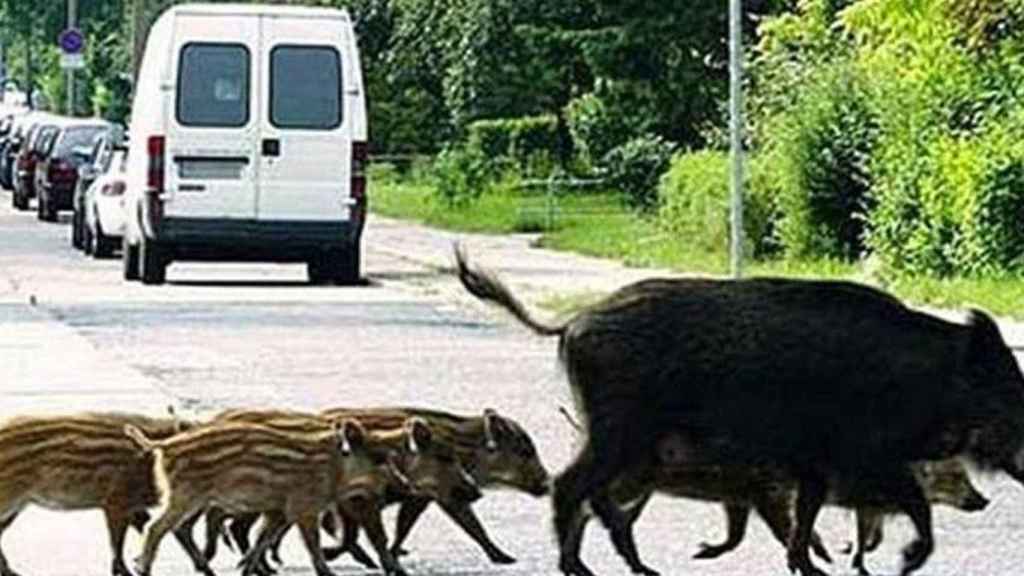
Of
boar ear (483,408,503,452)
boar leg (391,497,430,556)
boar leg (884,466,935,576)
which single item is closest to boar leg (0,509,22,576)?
boar leg (391,497,430,556)

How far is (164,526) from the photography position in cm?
1239

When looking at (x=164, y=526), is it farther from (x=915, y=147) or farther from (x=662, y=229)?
(x=662, y=229)

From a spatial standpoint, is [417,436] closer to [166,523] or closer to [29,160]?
[166,523]

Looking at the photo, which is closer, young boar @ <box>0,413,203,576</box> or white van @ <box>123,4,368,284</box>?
young boar @ <box>0,413,203,576</box>

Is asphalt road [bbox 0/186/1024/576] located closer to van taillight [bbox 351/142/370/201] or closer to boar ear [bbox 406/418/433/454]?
boar ear [bbox 406/418/433/454]

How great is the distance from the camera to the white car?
124 feet

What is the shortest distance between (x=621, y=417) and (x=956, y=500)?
1413 mm

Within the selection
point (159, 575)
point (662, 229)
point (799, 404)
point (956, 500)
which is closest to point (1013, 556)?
point (956, 500)

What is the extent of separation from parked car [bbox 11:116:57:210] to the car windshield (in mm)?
1241

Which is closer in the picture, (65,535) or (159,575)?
(159,575)

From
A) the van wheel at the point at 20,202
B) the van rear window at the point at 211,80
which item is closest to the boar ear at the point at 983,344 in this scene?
the van rear window at the point at 211,80

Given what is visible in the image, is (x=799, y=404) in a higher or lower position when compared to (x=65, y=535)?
higher

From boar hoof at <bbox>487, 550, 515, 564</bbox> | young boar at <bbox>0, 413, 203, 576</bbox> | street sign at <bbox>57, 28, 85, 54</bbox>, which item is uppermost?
street sign at <bbox>57, 28, 85, 54</bbox>

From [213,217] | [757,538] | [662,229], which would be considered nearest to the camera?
[757,538]
